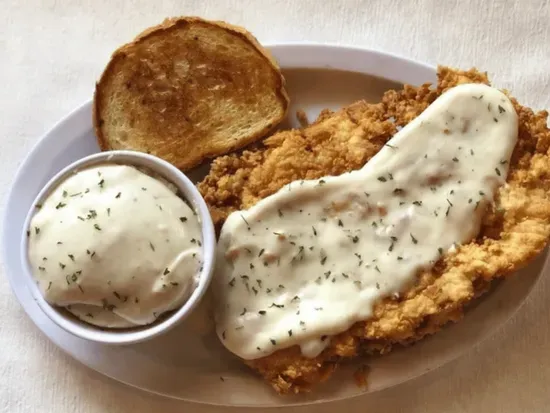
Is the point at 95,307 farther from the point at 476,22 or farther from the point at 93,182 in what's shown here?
the point at 476,22

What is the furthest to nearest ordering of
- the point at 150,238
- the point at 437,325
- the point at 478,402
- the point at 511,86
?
the point at 511,86 < the point at 478,402 < the point at 437,325 < the point at 150,238

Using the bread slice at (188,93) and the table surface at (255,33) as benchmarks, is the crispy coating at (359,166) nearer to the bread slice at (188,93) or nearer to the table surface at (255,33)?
the bread slice at (188,93)

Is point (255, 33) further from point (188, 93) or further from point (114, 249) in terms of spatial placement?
point (114, 249)

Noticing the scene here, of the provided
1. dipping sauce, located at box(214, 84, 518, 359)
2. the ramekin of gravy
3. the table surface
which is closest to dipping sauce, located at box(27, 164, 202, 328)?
the ramekin of gravy

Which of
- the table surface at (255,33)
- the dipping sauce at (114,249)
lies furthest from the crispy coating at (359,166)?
the table surface at (255,33)

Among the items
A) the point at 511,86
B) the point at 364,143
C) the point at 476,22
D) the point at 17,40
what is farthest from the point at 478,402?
the point at 17,40

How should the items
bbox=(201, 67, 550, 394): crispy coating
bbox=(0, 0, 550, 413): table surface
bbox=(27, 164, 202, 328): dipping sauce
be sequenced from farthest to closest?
bbox=(0, 0, 550, 413): table surface < bbox=(201, 67, 550, 394): crispy coating < bbox=(27, 164, 202, 328): dipping sauce

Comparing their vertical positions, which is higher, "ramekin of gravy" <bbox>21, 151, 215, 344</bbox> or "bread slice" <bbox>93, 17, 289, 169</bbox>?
"bread slice" <bbox>93, 17, 289, 169</bbox>

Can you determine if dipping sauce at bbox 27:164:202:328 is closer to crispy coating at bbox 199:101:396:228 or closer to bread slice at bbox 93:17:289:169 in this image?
crispy coating at bbox 199:101:396:228
